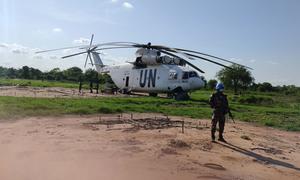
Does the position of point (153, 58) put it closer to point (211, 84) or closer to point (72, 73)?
point (211, 84)

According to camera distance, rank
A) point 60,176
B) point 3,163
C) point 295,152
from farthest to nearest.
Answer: point 295,152, point 3,163, point 60,176

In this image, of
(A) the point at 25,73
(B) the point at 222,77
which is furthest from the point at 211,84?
(A) the point at 25,73

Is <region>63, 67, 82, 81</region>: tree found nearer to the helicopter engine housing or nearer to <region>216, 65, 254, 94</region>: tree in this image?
<region>216, 65, 254, 94</region>: tree

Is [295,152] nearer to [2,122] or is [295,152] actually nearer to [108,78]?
[2,122]

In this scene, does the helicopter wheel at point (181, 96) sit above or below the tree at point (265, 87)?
below

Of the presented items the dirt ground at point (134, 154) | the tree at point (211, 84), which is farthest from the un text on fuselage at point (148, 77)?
the tree at point (211, 84)

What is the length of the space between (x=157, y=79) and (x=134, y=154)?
23.2 meters

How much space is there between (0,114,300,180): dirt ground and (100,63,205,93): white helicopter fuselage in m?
17.7

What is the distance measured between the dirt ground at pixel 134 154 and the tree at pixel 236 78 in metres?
Result: 46.8

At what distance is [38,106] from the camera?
51.0 feet

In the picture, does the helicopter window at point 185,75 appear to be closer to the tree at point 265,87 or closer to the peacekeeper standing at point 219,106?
the peacekeeper standing at point 219,106

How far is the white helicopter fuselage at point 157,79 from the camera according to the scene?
96.2 feet

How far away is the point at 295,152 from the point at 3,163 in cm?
701

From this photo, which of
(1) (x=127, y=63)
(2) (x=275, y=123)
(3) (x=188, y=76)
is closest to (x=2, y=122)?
(2) (x=275, y=123)
